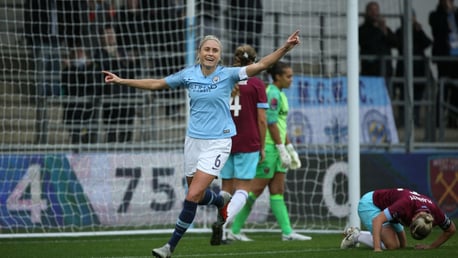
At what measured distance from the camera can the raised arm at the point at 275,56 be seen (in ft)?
30.3

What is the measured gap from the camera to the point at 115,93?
16.3 m

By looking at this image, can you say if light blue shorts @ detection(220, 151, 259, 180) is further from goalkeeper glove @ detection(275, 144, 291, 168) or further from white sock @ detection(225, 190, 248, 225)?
goalkeeper glove @ detection(275, 144, 291, 168)

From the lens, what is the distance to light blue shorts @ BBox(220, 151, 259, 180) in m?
11.9

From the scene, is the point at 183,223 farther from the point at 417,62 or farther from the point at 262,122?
the point at 417,62

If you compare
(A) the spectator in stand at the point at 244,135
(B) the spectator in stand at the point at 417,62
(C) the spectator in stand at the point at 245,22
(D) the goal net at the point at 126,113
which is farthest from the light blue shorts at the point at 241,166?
(B) the spectator in stand at the point at 417,62

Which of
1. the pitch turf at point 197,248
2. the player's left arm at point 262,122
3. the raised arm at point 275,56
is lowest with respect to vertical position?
the pitch turf at point 197,248

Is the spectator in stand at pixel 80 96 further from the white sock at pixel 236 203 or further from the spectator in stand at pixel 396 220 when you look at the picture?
the spectator in stand at pixel 396 220

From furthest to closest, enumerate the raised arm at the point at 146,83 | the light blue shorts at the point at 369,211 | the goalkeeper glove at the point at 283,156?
the goalkeeper glove at the point at 283,156 < the light blue shorts at the point at 369,211 < the raised arm at the point at 146,83

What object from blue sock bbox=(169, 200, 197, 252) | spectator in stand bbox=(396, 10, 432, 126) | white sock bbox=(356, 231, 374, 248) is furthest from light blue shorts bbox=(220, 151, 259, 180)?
spectator in stand bbox=(396, 10, 432, 126)

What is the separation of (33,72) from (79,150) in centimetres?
142

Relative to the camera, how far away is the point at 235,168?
1198 cm

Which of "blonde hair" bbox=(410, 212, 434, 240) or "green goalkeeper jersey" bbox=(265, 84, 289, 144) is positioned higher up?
"green goalkeeper jersey" bbox=(265, 84, 289, 144)

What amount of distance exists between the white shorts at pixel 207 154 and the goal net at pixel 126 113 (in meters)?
3.93

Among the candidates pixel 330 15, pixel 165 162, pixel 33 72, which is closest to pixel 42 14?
pixel 33 72
